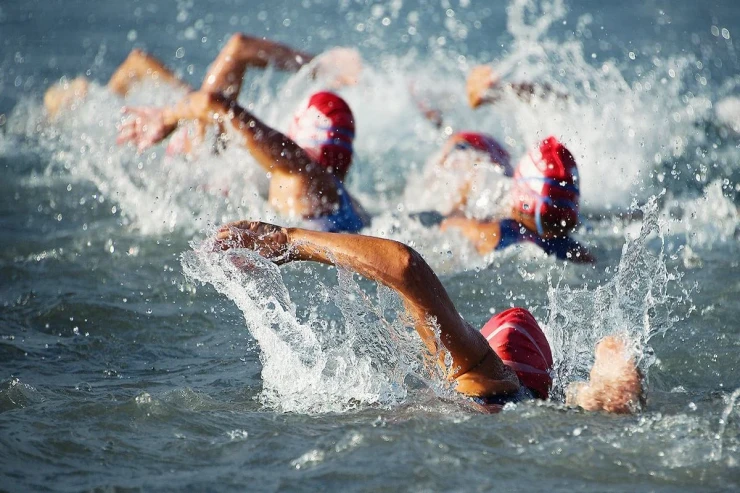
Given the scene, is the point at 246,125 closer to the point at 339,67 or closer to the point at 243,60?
the point at 243,60

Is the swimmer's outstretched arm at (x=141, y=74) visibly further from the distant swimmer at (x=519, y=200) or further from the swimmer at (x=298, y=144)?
the distant swimmer at (x=519, y=200)

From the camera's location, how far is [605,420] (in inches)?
134

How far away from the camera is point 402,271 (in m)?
3.36

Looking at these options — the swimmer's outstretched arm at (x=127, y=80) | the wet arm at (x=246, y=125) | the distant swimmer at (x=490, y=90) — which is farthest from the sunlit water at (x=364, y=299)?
the wet arm at (x=246, y=125)

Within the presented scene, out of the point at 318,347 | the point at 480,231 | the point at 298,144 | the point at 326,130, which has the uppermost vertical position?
the point at 326,130

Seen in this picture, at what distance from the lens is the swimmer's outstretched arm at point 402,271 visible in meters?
3.38

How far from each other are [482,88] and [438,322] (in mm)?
4416

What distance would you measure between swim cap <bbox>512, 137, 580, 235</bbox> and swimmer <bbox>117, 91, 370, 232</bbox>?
1144 mm

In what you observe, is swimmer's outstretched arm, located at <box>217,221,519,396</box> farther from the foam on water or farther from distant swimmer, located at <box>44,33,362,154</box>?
distant swimmer, located at <box>44,33,362,154</box>

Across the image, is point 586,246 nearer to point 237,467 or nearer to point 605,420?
point 605,420

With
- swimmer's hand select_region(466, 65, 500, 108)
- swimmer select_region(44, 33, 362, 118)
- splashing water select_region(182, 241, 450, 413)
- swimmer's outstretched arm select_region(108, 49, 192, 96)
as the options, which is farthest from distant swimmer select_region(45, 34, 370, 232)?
splashing water select_region(182, 241, 450, 413)

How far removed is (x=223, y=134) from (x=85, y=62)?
636cm

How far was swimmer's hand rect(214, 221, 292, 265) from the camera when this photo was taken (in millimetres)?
3374

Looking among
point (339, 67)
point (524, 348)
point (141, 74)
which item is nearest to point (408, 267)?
point (524, 348)
